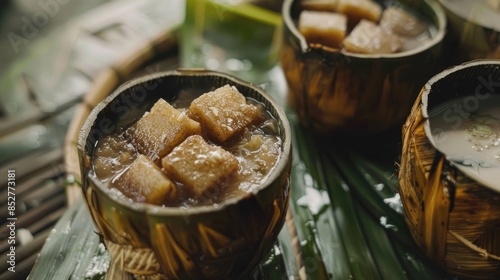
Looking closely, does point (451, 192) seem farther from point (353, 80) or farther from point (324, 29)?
point (324, 29)

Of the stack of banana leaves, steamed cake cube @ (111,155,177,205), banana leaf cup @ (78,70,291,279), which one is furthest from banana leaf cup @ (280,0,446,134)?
steamed cake cube @ (111,155,177,205)

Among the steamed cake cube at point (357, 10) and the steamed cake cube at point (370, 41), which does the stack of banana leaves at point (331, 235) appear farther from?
the steamed cake cube at point (357, 10)

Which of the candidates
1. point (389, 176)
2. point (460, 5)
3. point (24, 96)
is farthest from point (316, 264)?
point (24, 96)

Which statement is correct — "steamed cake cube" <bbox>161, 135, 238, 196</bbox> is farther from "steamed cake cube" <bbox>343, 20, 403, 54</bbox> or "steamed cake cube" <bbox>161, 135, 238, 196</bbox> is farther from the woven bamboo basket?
"steamed cake cube" <bbox>343, 20, 403, 54</bbox>

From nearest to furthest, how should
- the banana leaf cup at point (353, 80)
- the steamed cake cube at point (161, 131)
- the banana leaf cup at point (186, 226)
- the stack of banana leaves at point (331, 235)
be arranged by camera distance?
the banana leaf cup at point (186, 226) < the steamed cake cube at point (161, 131) < the stack of banana leaves at point (331, 235) < the banana leaf cup at point (353, 80)

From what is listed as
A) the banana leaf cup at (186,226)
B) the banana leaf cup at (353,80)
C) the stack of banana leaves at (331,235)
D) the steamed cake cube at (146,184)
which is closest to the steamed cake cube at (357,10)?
the banana leaf cup at (353,80)

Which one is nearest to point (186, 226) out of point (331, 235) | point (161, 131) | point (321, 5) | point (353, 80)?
point (161, 131)
